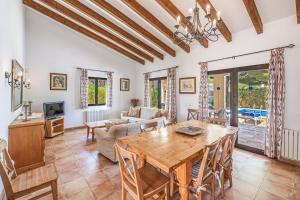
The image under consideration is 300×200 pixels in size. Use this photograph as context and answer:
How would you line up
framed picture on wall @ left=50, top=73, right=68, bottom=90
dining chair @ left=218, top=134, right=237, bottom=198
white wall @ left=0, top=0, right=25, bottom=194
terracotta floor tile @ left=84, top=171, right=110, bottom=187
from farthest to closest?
framed picture on wall @ left=50, top=73, right=68, bottom=90 < terracotta floor tile @ left=84, top=171, right=110, bottom=187 < white wall @ left=0, top=0, right=25, bottom=194 < dining chair @ left=218, top=134, right=237, bottom=198

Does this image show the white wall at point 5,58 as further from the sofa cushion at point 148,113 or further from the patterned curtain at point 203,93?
the patterned curtain at point 203,93

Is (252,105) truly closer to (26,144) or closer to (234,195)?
(234,195)

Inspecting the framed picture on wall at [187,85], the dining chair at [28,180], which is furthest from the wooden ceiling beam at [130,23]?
the dining chair at [28,180]

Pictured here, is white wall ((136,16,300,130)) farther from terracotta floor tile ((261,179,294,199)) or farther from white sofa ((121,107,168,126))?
terracotta floor tile ((261,179,294,199))

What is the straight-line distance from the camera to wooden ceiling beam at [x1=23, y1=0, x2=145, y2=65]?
4312 mm

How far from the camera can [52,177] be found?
1.73 m

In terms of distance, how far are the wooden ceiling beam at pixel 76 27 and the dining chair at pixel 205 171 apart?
18.3ft

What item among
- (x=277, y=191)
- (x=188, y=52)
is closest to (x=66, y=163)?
(x=277, y=191)

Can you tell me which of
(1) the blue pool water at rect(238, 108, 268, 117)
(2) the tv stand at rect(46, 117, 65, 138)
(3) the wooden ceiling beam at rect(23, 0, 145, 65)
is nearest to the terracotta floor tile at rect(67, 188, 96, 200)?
(2) the tv stand at rect(46, 117, 65, 138)

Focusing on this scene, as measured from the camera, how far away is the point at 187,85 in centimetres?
508

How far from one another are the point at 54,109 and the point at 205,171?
499cm

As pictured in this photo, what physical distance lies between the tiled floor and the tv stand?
1.06 meters

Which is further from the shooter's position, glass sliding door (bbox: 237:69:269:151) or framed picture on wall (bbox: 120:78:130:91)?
framed picture on wall (bbox: 120:78:130:91)

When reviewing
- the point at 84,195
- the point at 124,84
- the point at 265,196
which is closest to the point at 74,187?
the point at 84,195
